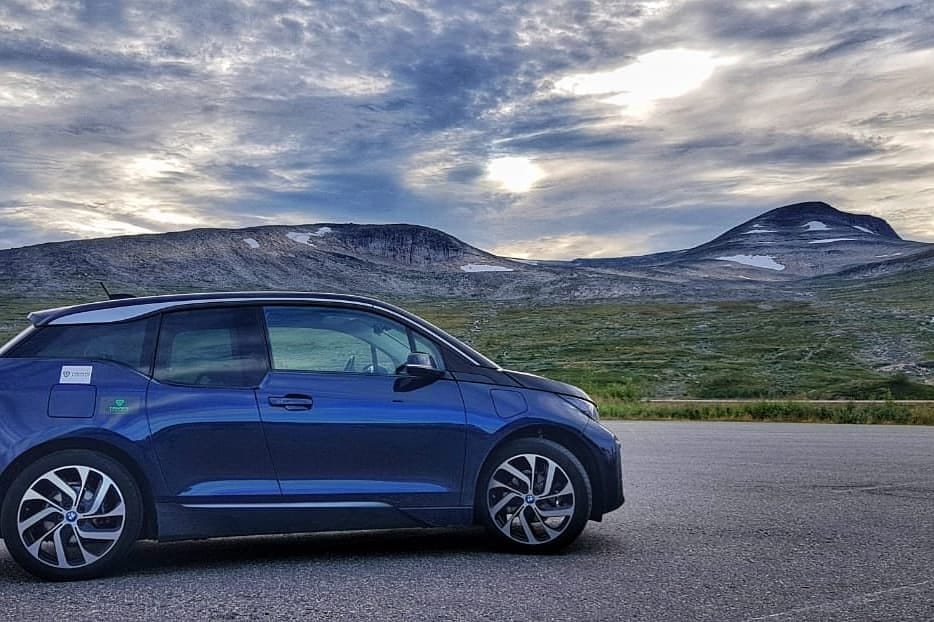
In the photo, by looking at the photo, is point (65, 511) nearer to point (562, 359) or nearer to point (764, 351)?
point (562, 359)

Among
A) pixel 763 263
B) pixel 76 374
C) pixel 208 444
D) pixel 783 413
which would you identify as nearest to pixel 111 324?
pixel 76 374

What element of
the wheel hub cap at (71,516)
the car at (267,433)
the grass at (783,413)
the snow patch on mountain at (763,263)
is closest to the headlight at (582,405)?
the car at (267,433)

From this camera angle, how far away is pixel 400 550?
6602mm

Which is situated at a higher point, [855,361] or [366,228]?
[366,228]

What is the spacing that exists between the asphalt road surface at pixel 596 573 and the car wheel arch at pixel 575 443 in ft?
1.13

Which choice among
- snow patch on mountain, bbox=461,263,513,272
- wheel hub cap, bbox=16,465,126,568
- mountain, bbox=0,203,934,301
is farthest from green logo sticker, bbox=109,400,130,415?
snow patch on mountain, bbox=461,263,513,272

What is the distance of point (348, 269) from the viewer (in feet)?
502

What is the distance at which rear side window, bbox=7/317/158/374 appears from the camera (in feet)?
19.8

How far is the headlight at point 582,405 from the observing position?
6605mm

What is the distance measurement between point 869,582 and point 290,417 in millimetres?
3305

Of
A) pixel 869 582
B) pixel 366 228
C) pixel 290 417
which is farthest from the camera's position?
pixel 366 228

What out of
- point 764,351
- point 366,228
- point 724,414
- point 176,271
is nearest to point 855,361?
point 764,351

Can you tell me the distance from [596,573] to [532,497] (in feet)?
2.23

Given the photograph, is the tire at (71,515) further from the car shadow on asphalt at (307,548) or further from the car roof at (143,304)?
the car roof at (143,304)
